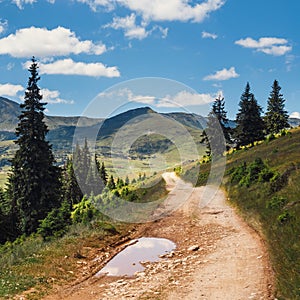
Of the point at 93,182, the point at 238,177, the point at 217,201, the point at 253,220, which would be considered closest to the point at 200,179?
the point at 238,177

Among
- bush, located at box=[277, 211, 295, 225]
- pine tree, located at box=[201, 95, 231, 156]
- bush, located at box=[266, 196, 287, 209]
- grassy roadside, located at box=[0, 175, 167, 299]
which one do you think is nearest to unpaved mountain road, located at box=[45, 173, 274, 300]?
grassy roadside, located at box=[0, 175, 167, 299]

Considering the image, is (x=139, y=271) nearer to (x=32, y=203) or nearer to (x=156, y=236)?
(x=156, y=236)

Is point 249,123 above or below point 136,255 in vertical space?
above

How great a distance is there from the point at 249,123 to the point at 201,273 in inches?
1888

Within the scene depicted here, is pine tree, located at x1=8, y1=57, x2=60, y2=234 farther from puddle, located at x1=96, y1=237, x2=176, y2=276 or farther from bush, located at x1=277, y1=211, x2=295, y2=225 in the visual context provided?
bush, located at x1=277, y1=211, x2=295, y2=225

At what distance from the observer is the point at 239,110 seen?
5744 centimetres

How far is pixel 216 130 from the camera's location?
5872 centimetres

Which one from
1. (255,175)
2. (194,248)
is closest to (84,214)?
(194,248)

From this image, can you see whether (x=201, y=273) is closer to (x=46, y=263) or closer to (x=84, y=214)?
(x=46, y=263)

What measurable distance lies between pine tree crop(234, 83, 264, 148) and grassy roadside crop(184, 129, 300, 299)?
26105mm

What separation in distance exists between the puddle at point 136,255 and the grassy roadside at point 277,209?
4.33 metres

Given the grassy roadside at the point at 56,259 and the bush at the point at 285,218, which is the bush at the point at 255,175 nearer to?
the bush at the point at 285,218

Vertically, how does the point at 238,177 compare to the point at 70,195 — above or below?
above

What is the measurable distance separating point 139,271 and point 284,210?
7.61 meters
